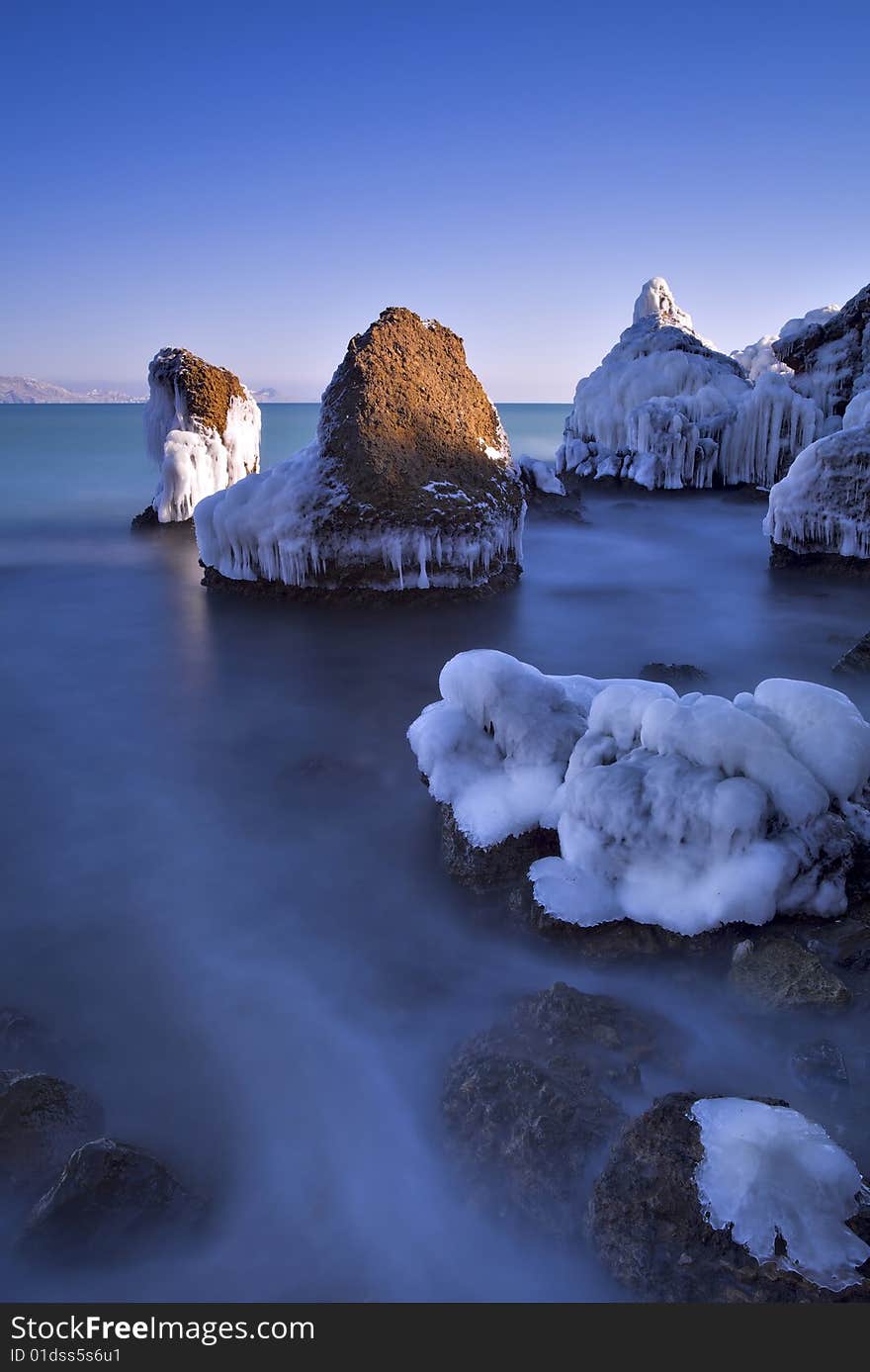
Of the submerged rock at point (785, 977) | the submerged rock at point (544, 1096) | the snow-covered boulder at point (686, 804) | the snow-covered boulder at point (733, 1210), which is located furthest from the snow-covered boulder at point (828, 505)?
the snow-covered boulder at point (733, 1210)

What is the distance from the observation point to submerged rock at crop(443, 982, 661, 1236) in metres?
2.51

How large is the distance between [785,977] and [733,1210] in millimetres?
1162

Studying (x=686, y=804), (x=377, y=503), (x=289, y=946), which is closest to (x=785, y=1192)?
(x=686, y=804)

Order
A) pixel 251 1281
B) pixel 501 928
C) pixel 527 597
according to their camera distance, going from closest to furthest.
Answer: pixel 251 1281
pixel 501 928
pixel 527 597

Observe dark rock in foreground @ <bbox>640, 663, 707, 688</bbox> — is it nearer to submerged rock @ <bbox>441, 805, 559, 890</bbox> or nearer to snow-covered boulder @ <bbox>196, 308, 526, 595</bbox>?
snow-covered boulder @ <bbox>196, 308, 526, 595</bbox>

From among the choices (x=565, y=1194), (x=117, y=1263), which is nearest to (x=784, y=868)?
(x=565, y=1194)

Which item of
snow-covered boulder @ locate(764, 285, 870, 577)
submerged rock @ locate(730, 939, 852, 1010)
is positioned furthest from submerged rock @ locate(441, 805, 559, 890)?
snow-covered boulder @ locate(764, 285, 870, 577)

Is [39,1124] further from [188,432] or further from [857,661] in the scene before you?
[188,432]

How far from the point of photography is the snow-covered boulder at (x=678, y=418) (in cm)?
1911

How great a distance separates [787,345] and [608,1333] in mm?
22325

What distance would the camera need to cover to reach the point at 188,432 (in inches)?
605

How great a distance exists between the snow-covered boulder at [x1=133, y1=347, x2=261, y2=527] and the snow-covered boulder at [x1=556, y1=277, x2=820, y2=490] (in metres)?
10.5

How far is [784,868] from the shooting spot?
3402 mm

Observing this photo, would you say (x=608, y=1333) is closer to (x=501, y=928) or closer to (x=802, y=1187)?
(x=802, y=1187)
